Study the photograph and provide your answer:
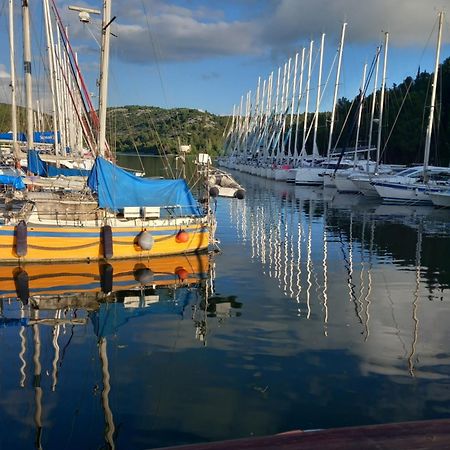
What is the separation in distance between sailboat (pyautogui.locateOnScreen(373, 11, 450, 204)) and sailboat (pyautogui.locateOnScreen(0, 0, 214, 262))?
25.8 metres

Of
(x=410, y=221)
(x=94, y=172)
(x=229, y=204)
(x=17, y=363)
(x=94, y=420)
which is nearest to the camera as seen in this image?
(x=94, y=420)

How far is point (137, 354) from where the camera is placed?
1036cm

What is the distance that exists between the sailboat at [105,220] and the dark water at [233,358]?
241cm

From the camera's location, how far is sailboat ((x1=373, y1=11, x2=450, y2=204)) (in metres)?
39.7

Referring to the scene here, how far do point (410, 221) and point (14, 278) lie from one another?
2446 cm

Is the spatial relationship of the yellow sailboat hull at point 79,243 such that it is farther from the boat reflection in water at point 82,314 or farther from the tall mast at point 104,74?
the tall mast at point 104,74

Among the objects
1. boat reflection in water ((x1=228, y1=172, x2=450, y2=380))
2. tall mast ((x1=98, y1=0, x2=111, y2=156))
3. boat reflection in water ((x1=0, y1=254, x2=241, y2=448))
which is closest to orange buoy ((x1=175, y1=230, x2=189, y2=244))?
boat reflection in water ((x1=0, y1=254, x2=241, y2=448))

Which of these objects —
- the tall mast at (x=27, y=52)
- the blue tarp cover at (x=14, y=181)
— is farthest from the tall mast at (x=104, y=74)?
the blue tarp cover at (x=14, y=181)

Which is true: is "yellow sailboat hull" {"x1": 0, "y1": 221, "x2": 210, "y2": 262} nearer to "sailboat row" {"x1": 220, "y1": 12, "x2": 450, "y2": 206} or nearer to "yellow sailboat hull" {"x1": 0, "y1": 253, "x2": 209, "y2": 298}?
"yellow sailboat hull" {"x1": 0, "y1": 253, "x2": 209, "y2": 298}

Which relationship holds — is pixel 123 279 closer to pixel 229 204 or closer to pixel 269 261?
pixel 269 261

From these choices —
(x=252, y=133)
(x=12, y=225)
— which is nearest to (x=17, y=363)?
(x=12, y=225)

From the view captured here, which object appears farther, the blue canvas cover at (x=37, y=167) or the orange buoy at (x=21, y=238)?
the blue canvas cover at (x=37, y=167)

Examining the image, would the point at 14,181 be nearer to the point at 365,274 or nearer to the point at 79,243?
the point at 79,243

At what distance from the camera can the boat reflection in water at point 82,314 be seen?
8.08 metres
